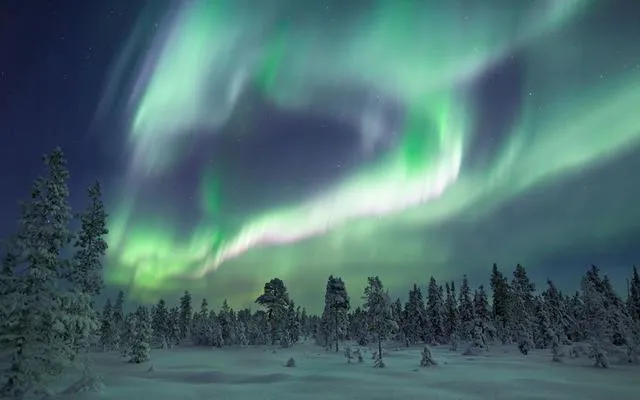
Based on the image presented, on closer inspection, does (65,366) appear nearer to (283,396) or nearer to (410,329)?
(283,396)

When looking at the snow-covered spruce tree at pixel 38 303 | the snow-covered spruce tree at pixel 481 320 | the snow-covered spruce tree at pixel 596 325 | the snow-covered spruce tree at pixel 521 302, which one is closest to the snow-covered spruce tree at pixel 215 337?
the snow-covered spruce tree at pixel 481 320

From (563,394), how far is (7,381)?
28873 millimetres

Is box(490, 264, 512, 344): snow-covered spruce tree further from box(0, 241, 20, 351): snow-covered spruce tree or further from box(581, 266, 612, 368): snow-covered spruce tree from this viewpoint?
box(0, 241, 20, 351): snow-covered spruce tree

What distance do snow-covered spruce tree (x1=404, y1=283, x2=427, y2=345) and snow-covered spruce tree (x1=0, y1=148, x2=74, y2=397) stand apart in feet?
324

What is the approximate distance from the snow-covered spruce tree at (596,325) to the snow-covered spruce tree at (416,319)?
60.3 metres

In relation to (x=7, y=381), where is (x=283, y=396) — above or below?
below

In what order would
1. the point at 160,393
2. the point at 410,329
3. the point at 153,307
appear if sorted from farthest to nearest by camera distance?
the point at 153,307
the point at 410,329
the point at 160,393

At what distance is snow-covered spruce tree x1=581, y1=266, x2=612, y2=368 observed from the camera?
42906 millimetres

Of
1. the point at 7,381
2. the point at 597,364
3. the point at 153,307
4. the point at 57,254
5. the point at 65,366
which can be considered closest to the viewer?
the point at 7,381

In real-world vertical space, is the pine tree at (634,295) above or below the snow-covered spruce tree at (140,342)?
above

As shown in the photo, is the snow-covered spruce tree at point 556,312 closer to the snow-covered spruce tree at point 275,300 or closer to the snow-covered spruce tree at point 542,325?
the snow-covered spruce tree at point 542,325

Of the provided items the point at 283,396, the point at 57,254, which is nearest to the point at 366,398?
the point at 283,396

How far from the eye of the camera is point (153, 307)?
386 feet

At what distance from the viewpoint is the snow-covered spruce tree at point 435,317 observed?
103 m
